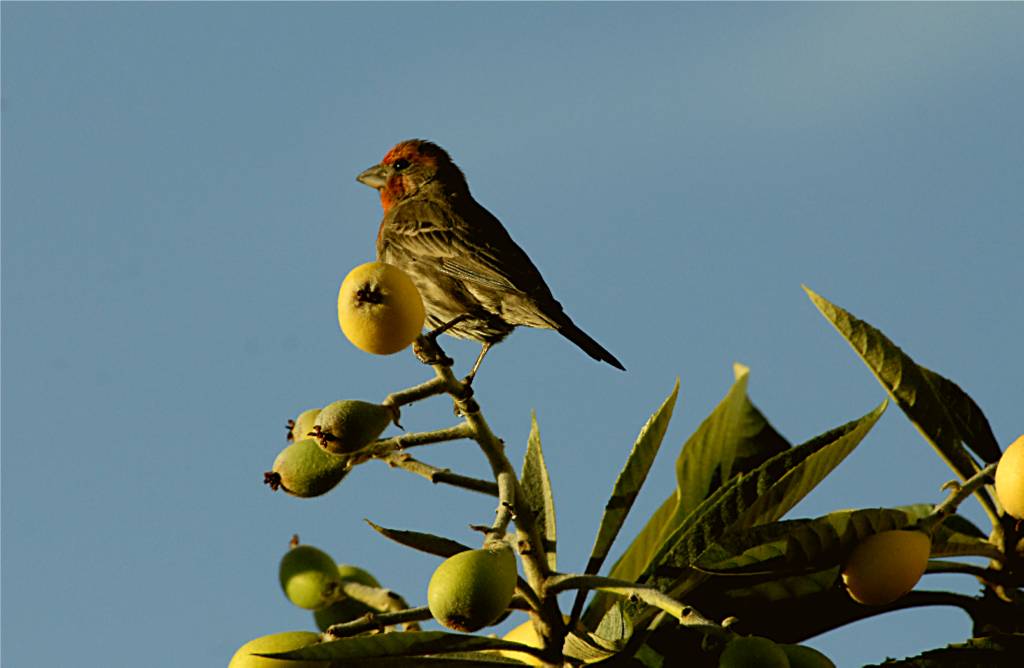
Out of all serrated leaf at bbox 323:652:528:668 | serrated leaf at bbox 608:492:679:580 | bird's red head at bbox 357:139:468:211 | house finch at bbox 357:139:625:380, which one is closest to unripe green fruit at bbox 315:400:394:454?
serrated leaf at bbox 323:652:528:668

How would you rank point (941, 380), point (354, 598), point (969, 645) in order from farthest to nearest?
1. point (354, 598)
2. point (941, 380)
3. point (969, 645)

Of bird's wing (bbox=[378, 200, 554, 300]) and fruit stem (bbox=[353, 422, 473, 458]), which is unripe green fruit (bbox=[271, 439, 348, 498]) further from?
bird's wing (bbox=[378, 200, 554, 300])

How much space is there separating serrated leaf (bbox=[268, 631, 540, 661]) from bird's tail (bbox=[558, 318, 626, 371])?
2829mm

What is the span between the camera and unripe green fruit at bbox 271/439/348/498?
3.28m

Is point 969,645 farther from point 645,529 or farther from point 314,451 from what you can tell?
point 314,451

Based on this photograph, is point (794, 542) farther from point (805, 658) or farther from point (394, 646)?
point (394, 646)

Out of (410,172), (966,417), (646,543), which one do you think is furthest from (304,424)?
(410,172)

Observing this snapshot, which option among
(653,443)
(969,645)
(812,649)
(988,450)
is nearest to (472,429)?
(653,443)

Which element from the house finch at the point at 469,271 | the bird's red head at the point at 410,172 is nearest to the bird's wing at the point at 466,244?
the house finch at the point at 469,271

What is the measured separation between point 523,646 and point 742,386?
1.57m

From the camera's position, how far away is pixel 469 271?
6.25 meters

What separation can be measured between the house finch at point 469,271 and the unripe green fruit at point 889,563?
2.76 meters

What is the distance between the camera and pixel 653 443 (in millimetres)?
3617

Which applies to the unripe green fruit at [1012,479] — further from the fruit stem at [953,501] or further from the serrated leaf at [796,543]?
the serrated leaf at [796,543]
